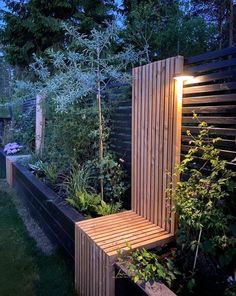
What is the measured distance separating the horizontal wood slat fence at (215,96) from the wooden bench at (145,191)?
83 mm

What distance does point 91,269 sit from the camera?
219cm

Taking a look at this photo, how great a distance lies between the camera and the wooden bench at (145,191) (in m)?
2.13

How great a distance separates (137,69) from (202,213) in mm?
1555

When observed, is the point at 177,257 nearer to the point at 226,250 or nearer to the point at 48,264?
the point at 226,250

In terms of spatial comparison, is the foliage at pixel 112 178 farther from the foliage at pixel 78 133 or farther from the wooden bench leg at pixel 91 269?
the wooden bench leg at pixel 91 269

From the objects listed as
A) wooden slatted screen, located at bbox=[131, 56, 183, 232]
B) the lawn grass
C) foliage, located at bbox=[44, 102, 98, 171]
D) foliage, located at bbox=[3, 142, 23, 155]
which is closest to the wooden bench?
wooden slatted screen, located at bbox=[131, 56, 183, 232]

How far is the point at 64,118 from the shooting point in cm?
373

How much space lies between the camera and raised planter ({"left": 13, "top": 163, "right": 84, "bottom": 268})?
271 centimetres

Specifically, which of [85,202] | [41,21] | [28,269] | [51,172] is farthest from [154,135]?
[41,21]

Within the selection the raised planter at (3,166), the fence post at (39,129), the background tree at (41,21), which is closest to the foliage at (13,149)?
the raised planter at (3,166)

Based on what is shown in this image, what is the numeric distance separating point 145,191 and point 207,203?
89 centimetres

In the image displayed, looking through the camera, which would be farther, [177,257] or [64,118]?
[64,118]

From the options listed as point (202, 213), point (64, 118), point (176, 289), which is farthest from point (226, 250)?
point (64, 118)

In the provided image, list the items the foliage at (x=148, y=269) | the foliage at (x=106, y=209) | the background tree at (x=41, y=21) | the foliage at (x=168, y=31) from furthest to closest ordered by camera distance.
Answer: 1. the background tree at (x=41, y=21)
2. the foliage at (x=168, y=31)
3. the foliage at (x=106, y=209)
4. the foliage at (x=148, y=269)
